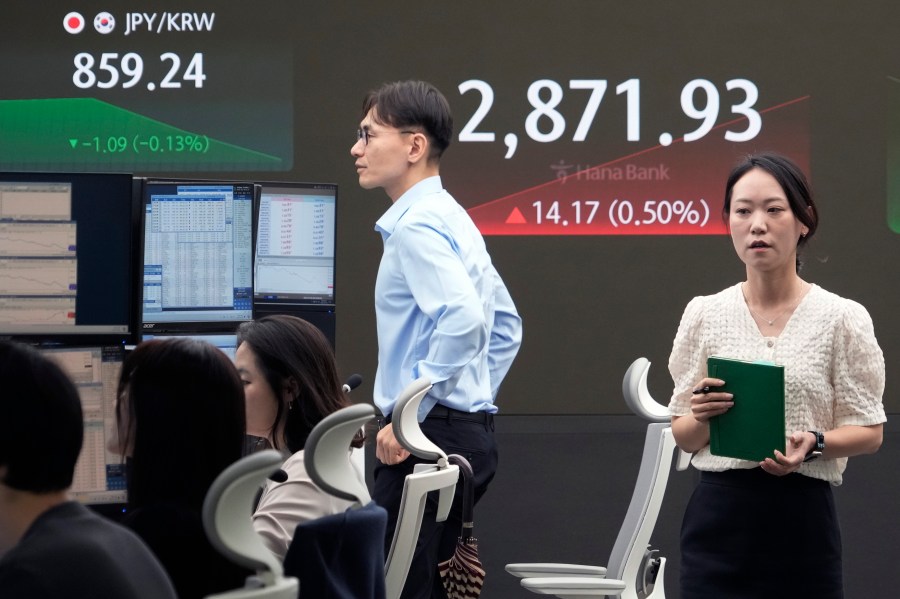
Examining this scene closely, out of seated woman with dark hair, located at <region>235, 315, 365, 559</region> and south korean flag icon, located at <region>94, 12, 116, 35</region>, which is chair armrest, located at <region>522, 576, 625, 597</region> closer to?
seated woman with dark hair, located at <region>235, 315, 365, 559</region>

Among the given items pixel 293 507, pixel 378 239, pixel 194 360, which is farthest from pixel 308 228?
pixel 378 239

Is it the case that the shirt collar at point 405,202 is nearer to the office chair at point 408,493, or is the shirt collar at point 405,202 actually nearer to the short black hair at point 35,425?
the office chair at point 408,493

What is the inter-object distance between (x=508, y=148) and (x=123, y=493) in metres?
4.43

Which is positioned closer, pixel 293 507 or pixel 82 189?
pixel 293 507

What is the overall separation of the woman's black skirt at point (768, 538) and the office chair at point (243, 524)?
1016 mm

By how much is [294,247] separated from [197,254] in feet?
2.18

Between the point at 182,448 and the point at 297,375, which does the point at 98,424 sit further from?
the point at 182,448

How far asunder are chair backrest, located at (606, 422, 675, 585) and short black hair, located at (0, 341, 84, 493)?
5.77ft

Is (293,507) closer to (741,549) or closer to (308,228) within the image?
(741,549)

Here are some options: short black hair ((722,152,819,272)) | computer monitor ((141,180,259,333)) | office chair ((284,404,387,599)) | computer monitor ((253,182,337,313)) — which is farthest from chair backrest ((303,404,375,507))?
computer monitor ((253,182,337,313))

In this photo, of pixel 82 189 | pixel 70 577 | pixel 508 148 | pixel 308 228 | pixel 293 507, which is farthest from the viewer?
pixel 508 148

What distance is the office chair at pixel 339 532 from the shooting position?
147cm

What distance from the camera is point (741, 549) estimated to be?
204cm

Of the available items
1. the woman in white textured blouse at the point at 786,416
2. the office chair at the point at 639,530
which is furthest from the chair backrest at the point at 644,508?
the woman in white textured blouse at the point at 786,416
